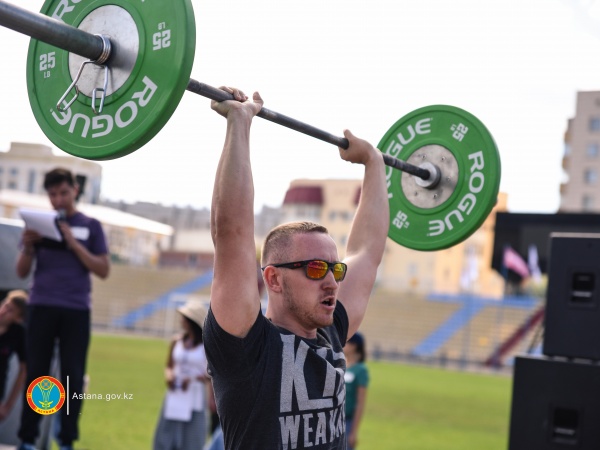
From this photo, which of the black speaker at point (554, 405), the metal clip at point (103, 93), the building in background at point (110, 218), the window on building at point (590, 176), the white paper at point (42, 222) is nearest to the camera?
the metal clip at point (103, 93)

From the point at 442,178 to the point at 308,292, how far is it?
3.36 ft

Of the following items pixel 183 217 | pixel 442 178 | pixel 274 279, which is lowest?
pixel 274 279

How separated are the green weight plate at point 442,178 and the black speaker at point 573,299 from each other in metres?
1.23

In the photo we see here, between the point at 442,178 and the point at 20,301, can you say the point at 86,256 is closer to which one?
the point at 20,301

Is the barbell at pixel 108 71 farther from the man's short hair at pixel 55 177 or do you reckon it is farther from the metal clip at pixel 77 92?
the man's short hair at pixel 55 177

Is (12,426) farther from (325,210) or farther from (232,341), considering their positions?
(325,210)

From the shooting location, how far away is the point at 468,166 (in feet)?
9.24

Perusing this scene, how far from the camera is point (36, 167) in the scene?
5.11 m

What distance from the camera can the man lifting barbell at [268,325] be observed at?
1862 millimetres

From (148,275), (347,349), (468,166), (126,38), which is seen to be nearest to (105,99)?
(126,38)

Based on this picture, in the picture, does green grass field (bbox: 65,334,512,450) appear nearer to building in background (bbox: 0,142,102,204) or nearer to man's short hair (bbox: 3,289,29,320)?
man's short hair (bbox: 3,289,29,320)

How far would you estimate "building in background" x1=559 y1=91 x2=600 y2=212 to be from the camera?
143 feet

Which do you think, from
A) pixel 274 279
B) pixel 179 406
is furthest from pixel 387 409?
pixel 274 279

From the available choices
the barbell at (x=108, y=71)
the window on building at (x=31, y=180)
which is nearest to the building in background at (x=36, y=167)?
the window on building at (x=31, y=180)
